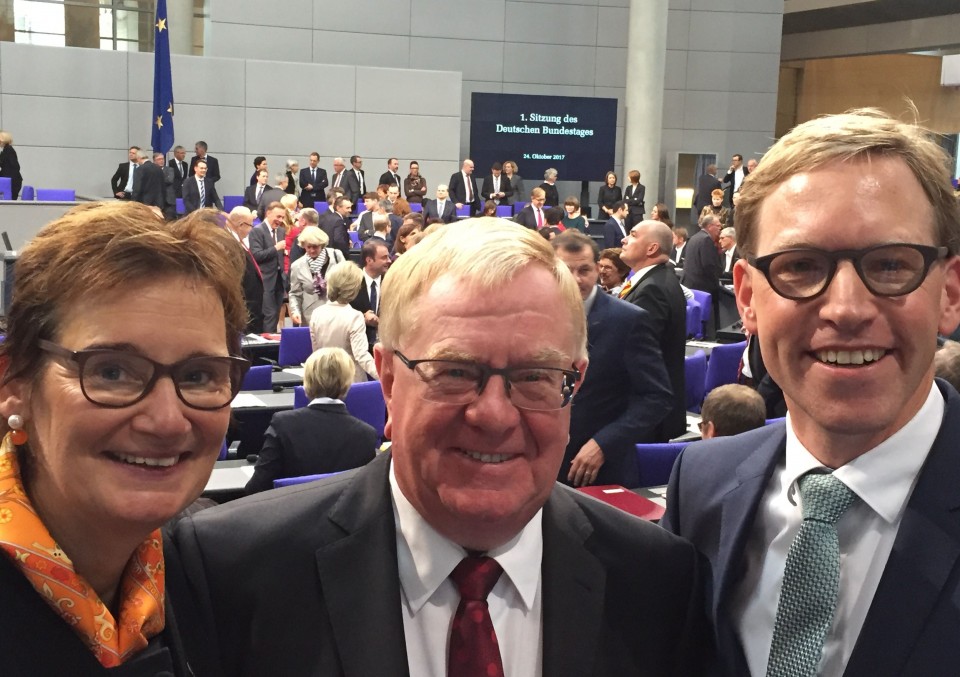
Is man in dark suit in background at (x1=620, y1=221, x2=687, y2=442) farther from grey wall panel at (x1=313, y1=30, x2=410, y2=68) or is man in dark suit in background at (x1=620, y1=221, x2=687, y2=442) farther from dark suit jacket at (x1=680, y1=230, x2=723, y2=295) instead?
grey wall panel at (x1=313, y1=30, x2=410, y2=68)

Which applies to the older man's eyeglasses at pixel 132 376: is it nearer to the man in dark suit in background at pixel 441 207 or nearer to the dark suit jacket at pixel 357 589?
the dark suit jacket at pixel 357 589

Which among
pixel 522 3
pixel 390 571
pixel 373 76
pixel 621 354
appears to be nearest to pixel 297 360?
pixel 621 354

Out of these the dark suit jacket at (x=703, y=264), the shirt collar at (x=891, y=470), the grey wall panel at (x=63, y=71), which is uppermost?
the grey wall panel at (x=63, y=71)

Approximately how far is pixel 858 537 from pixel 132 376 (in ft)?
3.59

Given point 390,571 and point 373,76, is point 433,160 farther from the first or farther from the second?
point 390,571

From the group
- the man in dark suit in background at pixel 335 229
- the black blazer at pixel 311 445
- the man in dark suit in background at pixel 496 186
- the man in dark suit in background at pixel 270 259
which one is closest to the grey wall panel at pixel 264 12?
the man in dark suit in background at pixel 496 186

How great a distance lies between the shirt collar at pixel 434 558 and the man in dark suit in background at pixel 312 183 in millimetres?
16419

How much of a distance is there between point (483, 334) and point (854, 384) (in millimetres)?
559

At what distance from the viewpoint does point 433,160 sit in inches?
778

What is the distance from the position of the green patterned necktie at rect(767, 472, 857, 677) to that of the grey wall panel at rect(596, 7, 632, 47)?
20.7m

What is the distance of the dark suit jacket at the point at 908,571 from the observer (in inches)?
56.7

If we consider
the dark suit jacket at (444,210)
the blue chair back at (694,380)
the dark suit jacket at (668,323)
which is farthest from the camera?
the dark suit jacket at (444,210)

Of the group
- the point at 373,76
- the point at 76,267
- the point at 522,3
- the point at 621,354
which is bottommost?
the point at 621,354

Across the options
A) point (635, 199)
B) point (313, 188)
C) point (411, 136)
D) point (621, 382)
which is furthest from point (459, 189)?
point (621, 382)
